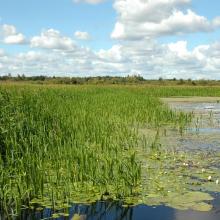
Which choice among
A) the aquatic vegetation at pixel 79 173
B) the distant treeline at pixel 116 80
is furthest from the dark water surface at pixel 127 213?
the distant treeline at pixel 116 80

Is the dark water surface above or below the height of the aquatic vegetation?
below

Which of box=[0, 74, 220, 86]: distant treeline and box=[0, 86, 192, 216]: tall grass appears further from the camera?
box=[0, 74, 220, 86]: distant treeline

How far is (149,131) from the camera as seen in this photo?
1334cm

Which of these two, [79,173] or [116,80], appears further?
[116,80]

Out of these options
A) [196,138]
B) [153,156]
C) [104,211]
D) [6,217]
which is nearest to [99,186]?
[104,211]

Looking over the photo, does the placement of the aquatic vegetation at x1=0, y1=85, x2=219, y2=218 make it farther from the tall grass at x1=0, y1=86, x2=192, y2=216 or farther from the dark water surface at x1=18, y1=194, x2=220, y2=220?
the dark water surface at x1=18, y1=194, x2=220, y2=220

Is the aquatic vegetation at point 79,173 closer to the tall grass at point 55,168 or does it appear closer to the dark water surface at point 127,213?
the tall grass at point 55,168

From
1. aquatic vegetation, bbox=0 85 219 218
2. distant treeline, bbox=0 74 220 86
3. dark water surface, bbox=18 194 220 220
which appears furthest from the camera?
distant treeline, bbox=0 74 220 86

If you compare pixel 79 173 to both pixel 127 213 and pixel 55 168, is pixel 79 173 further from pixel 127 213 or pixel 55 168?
pixel 127 213

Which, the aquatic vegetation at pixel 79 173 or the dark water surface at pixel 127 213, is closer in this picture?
the dark water surface at pixel 127 213

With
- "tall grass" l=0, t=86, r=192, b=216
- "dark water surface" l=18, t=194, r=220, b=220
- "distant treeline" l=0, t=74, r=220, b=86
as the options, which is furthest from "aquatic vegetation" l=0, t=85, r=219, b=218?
"distant treeline" l=0, t=74, r=220, b=86

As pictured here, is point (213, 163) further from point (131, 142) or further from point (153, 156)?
point (131, 142)

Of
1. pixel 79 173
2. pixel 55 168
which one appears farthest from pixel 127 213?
pixel 55 168

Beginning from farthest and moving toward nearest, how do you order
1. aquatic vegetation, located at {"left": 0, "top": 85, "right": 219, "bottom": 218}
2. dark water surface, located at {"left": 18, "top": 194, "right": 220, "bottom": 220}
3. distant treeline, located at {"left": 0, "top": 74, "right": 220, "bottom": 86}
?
distant treeline, located at {"left": 0, "top": 74, "right": 220, "bottom": 86}
aquatic vegetation, located at {"left": 0, "top": 85, "right": 219, "bottom": 218}
dark water surface, located at {"left": 18, "top": 194, "right": 220, "bottom": 220}
